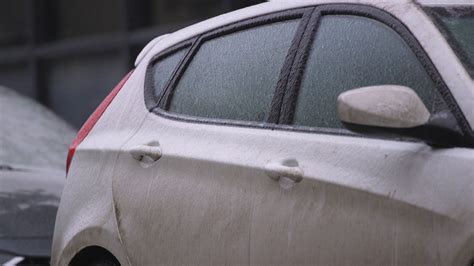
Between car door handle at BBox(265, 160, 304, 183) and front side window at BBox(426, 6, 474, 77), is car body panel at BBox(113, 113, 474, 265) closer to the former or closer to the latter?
car door handle at BBox(265, 160, 304, 183)

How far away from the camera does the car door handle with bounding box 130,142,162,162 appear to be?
16.5ft

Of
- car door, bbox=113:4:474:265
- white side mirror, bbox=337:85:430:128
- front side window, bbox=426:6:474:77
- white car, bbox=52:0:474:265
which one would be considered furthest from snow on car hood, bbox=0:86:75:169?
white side mirror, bbox=337:85:430:128

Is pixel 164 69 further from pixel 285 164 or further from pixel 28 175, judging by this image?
pixel 28 175

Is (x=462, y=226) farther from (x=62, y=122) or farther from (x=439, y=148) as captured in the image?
(x=62, y=122)

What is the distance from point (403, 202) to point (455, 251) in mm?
286

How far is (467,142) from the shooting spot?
149 inches

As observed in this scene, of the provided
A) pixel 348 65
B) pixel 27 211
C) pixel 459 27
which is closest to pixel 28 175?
pixel 27 211

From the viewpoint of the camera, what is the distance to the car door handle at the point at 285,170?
4.28 metres

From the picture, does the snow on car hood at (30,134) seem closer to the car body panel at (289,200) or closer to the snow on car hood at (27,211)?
the snow on car hood at (27,211)

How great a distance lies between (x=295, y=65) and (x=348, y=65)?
263 millimetres

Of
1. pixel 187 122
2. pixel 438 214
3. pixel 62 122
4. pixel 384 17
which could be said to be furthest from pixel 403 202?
pixel 62 122

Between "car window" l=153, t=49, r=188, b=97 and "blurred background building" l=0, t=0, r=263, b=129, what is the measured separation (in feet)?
24.9

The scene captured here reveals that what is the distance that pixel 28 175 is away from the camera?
7.08 meters

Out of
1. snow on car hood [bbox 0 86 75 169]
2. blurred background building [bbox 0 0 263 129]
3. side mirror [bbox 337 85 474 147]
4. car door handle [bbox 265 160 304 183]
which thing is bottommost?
blurred background building [bbox 0 0 263 129]
